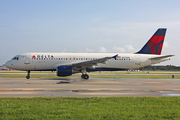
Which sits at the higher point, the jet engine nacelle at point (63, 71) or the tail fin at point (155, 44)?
the tail fin at point (155, 44)

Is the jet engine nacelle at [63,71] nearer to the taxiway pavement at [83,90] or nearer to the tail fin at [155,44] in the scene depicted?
the taxiway pavement at [83,90]

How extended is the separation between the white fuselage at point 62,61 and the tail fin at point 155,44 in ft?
6.23

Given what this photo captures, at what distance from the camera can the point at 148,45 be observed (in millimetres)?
33812

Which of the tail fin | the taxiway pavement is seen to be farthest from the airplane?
the taxiway pavement

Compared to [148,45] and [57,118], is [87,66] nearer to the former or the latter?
[148,45]

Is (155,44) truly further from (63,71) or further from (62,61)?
(63,71)

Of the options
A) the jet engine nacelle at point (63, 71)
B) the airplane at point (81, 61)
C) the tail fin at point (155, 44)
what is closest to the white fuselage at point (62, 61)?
the airplane at point (81, 61)

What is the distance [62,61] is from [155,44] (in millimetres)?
16809

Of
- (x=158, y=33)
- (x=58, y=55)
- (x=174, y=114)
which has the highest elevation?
(x=158, y=33)

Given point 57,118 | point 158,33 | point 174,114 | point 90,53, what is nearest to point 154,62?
point 158,33

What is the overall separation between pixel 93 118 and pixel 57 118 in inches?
47.8

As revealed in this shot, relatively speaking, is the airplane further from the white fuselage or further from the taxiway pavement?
the taxiway pavement

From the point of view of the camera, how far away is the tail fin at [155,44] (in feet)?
111

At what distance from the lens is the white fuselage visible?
2933 centimetres
